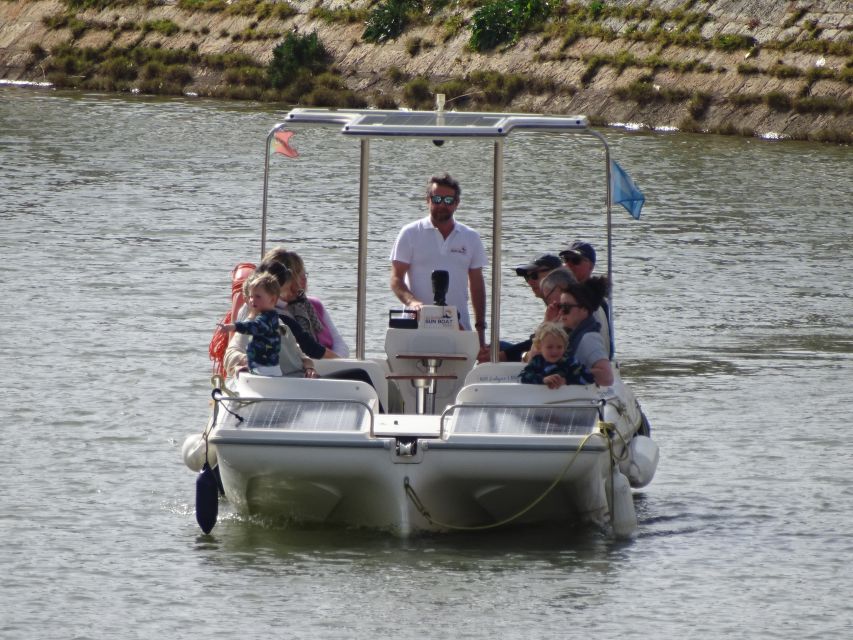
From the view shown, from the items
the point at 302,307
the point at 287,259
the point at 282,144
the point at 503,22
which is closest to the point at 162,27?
the point at 503,22

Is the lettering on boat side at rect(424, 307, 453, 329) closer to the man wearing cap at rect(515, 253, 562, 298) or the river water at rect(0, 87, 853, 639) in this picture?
the man wearing cap at rect(515, 253, 562, 298)

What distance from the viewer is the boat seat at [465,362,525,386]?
10164mm

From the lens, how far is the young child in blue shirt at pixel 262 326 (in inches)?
387

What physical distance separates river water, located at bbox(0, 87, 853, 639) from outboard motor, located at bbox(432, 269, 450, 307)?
1.66 m

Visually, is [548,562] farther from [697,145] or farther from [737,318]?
[697,145]

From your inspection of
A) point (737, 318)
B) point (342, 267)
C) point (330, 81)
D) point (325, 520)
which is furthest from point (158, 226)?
point (330, 81)

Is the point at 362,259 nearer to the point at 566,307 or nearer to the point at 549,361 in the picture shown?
the point at 566,307

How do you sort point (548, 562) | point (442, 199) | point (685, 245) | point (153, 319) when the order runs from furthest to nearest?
1. point (685, 245)
2. point (153, 319)
3. point (442, 199)
4. point (548, 562)

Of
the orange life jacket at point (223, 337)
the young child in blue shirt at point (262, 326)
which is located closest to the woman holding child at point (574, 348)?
the young child in blue shirt at point (262, 326)

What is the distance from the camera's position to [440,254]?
11.2 meters

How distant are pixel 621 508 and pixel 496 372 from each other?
41.0 inches

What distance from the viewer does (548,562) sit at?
9742mm

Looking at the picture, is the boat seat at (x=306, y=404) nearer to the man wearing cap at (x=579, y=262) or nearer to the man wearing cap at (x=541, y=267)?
the man wearing cap at (x=541, y=267)

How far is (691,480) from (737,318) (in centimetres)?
709
